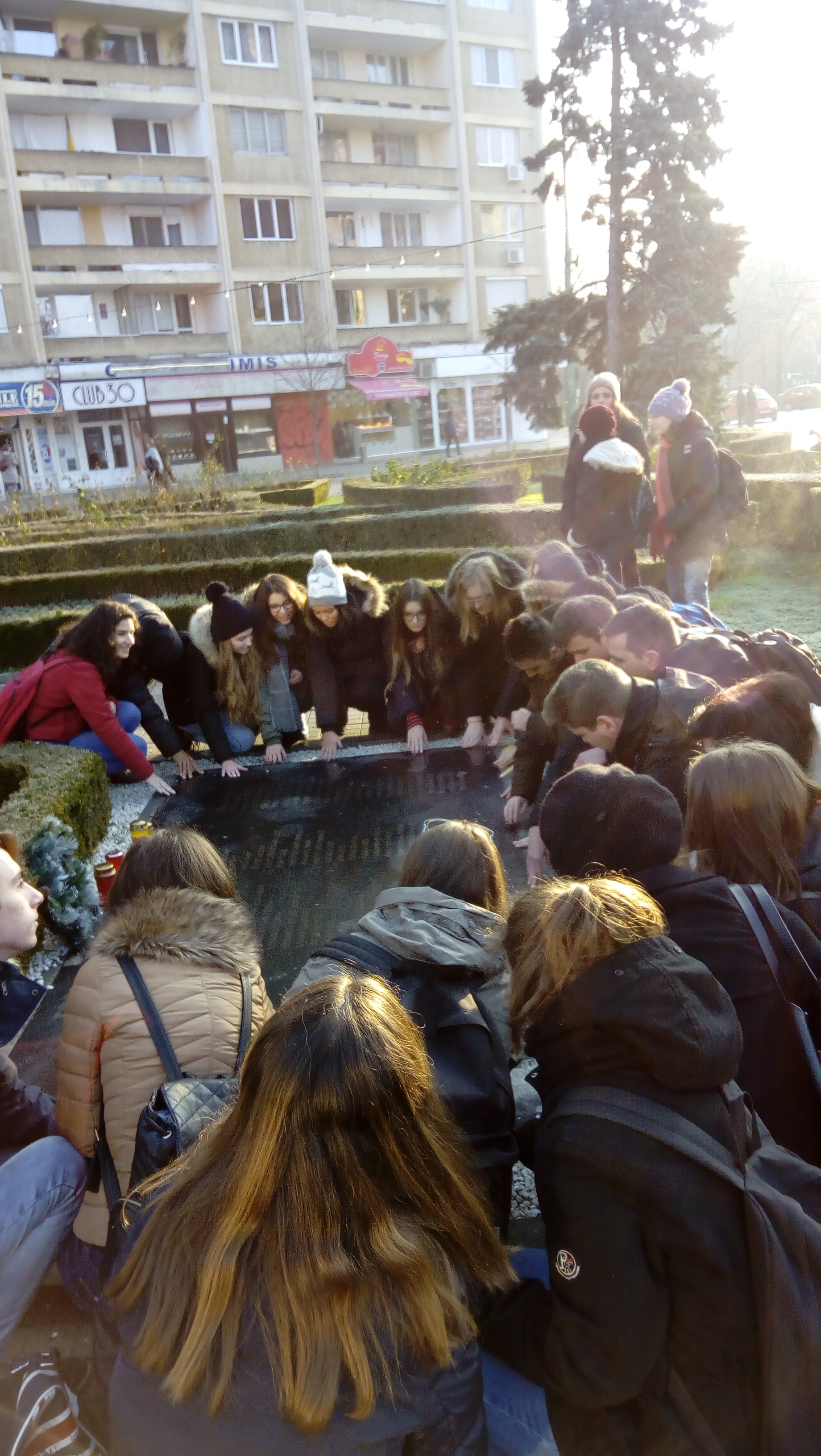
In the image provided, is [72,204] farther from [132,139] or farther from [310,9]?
[310,9]

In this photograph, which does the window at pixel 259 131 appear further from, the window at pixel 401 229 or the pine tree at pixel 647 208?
the pine tree at pixel 647 208

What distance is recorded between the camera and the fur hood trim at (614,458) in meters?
7.96

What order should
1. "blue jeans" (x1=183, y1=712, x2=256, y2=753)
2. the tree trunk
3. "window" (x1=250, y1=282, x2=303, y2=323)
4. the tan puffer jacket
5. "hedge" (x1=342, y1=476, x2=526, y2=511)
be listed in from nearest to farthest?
the tan puffer jacket
"blue jeans" (x1=183, y1=712, x2=256, y2=753)
"hedge" (x1=342, y1=476, x2=526, y2=511)
the tree trunk
"window" (x1=250, y1=282, x2=303, y2=323)

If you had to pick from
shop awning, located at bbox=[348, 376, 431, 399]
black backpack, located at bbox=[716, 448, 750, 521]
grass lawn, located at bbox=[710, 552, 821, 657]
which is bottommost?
grass lawn, located at bbox=[710, 552, 821, 657]

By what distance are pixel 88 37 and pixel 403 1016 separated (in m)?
41.8

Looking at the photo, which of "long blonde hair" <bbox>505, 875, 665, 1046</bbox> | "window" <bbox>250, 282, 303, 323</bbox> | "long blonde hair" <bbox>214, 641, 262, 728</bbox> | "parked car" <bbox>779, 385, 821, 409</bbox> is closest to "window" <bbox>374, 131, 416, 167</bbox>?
"window" <bbox>250, 282, 303, 323</bbox>

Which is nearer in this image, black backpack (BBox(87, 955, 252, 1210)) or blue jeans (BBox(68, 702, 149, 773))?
black backpack (BBox(87, 955, 252, 1210))

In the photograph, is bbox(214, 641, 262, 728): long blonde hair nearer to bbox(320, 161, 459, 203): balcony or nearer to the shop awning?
the shop awning

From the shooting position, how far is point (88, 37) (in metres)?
34.4

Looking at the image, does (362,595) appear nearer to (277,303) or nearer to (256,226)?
(277,303)

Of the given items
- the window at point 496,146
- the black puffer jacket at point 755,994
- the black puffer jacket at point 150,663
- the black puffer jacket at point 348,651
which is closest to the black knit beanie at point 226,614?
the black puffer jacket at point 150,663

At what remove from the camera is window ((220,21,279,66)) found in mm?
35844

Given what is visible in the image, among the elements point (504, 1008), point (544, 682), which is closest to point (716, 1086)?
point (504, 1008)

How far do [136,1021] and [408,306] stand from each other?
4369 cm
